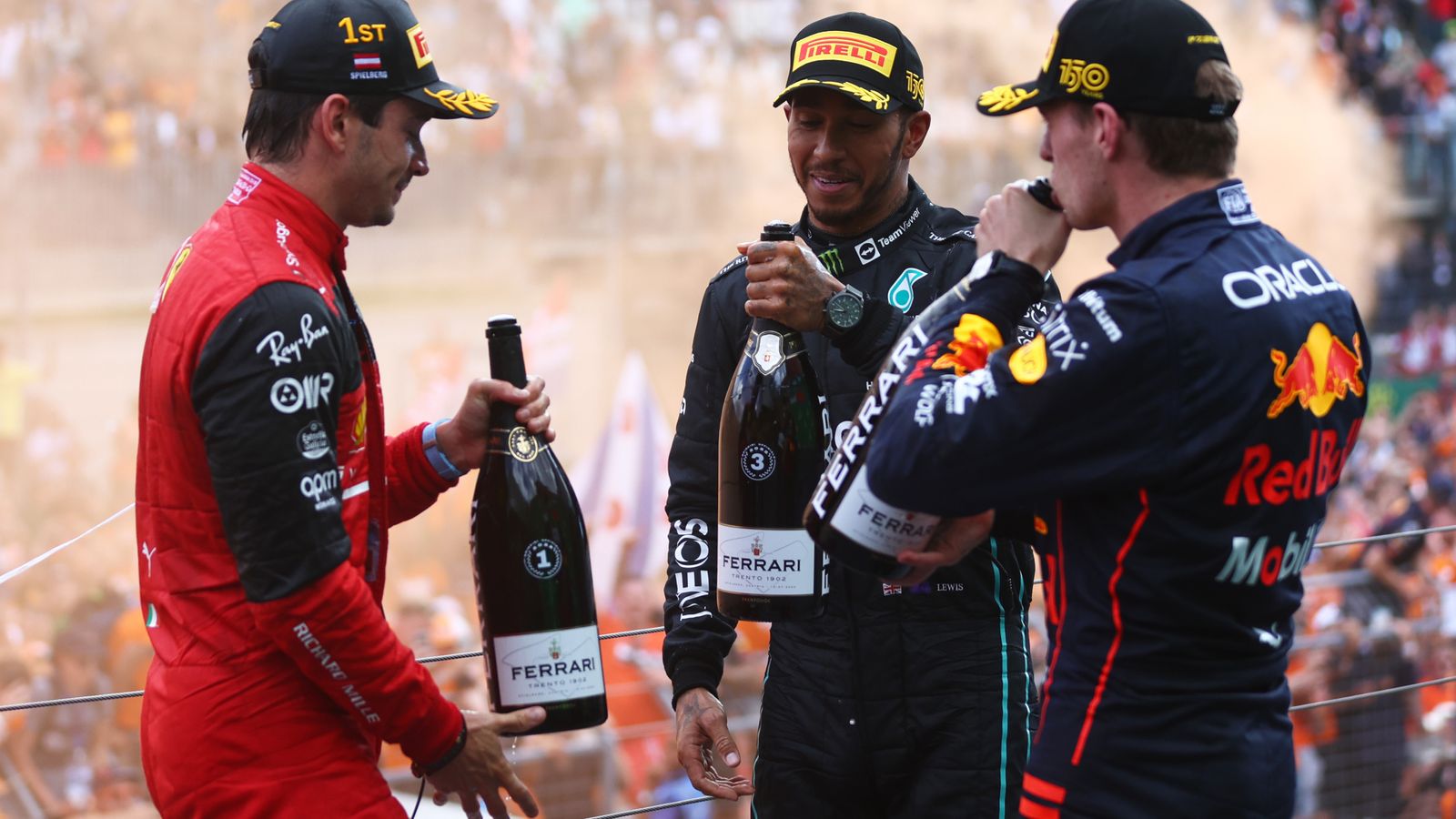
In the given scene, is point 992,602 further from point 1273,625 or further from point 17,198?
point 17,198

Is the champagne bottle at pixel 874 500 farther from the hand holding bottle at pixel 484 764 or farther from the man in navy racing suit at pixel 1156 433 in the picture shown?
the hand holding bottle at pixel 484 764

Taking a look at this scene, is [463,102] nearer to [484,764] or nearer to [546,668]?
[546,668]

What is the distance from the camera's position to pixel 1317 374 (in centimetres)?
198

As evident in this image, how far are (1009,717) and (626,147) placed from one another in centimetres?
1301

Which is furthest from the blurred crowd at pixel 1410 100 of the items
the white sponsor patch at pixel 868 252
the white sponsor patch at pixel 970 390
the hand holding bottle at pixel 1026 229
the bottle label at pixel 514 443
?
the white sponsor patch at pixel 970 390

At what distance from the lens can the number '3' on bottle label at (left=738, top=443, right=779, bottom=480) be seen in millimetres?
2680

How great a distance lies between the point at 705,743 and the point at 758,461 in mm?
541

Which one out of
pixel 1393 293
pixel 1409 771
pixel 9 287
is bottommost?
pixel 1409 771

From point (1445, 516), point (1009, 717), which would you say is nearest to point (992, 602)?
point (1009, 717)

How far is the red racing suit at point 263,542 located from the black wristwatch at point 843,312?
→ 2.47 feet

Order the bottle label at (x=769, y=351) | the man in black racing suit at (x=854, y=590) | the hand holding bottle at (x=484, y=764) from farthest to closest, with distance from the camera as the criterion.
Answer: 1. the bottle label at (x=769, y=351)
2. the man in black racing suit at (x=854, y=590)
3. the hand holding bottle at (x=484, y=764)

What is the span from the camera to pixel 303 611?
6.83 ft

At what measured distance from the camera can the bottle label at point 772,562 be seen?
2.50 m

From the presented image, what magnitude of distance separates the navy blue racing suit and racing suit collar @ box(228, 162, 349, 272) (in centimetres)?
90
